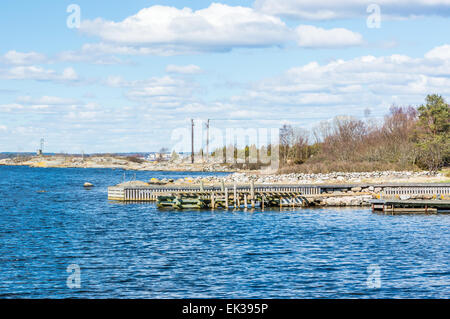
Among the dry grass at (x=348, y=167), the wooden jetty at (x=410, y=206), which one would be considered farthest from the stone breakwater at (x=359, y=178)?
the wooden jetty at (x=410, y=206)

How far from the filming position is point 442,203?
164 feet

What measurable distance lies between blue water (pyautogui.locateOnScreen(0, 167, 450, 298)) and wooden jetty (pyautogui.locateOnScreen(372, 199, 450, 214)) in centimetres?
133

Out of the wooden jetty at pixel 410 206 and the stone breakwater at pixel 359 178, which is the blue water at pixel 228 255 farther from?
the stone breakwater at pixel 359 178

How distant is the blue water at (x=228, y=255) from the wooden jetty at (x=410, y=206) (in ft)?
4.37

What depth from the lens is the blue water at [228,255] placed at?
2242cm

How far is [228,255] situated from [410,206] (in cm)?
2634

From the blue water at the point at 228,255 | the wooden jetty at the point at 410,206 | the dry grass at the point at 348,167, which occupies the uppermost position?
the dry grass at the point at 348,167

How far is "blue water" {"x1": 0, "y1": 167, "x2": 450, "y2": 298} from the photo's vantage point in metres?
22.4

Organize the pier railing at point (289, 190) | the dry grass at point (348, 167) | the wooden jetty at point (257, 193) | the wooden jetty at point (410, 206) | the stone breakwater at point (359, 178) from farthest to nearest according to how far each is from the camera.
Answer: the dry grass at point (348, 167), the stone breakwater at point (359, 178), the pier railing at point (289, 190), the wooden jetty at point (257, 193), the wooden jetty at point (410, 206)

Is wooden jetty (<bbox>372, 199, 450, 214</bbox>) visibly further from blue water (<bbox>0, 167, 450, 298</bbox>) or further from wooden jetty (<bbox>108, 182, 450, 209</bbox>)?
wooden jetty (<bbox>108, 182, 450, 209</bbox>)

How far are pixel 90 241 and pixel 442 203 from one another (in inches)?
1215

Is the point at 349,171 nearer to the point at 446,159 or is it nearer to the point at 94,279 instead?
the point at 446,159
